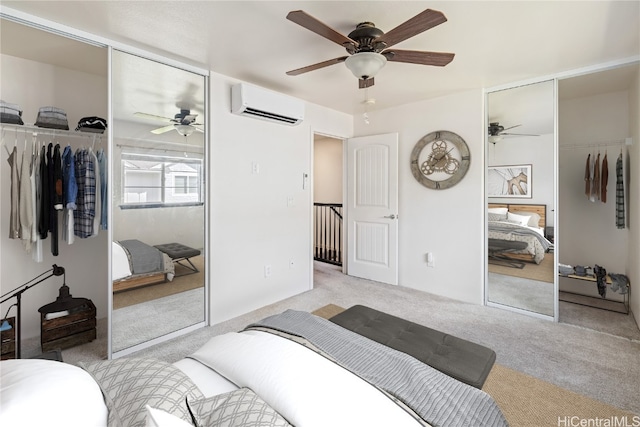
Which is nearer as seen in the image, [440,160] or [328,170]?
[440,160]

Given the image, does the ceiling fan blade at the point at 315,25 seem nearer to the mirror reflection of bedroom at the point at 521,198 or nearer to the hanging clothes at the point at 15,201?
the mirror reflection of bedroom at the point at 521,198

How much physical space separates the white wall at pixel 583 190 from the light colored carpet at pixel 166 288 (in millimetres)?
4224

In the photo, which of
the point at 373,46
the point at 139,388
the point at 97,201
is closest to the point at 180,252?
the point at 97,201

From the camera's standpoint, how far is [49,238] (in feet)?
9.14

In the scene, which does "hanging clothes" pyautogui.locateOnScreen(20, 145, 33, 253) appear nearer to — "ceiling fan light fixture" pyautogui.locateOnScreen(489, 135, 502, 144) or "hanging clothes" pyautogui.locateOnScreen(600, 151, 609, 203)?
"ceiling fan light fixture" pyautogui.locateOnScreen(489, 135, 502, 144)

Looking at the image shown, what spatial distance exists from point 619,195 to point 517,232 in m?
1.08

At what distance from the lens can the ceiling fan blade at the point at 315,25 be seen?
5.33ft

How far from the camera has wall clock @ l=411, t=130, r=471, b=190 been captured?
3.66 m

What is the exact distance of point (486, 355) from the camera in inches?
67.0

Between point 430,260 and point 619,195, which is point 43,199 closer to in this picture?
point 430,260

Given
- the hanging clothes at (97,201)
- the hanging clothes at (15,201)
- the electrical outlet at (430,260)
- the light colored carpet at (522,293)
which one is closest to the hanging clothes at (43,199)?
the hanging clothes at (15,201)

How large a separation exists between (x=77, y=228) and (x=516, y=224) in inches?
167

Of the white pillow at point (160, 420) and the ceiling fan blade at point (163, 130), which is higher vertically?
the ceiling fan blade at point (163, 130)

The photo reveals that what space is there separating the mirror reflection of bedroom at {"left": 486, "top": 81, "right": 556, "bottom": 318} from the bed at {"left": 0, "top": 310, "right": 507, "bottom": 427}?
8.46 ft
